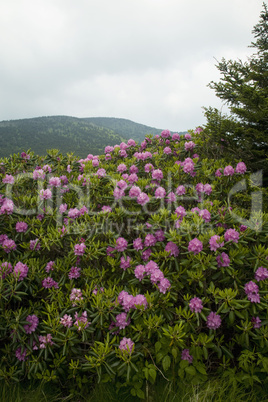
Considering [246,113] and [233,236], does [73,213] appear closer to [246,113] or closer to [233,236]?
[233,236]

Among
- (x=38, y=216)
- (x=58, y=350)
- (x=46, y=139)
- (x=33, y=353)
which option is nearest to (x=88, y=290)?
(x=58, y=350)

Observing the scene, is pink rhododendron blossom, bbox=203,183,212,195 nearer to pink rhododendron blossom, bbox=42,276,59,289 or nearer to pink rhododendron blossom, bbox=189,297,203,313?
pink rhododendron blossom, bbox=189,297,203,313

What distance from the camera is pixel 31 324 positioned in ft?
8.04

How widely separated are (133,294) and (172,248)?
1.71 ft

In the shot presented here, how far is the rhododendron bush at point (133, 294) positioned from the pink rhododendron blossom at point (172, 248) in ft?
→ 0.04

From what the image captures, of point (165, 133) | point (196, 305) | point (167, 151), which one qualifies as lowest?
point (196, 305)

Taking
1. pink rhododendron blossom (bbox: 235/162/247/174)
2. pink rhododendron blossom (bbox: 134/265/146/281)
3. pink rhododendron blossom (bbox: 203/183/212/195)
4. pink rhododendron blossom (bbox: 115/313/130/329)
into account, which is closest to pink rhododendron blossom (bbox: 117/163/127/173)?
pink rhododendron blossom (bbox: 203/183/212/195)

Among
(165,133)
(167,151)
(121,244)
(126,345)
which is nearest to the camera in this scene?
(126,345)

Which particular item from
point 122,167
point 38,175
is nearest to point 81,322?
point 38,175

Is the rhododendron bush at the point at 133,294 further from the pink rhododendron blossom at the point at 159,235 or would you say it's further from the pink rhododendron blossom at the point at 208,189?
the pink rhododendron blossom at the point at 208,189

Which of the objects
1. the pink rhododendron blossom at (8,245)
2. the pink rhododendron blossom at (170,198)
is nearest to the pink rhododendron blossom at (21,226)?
the pink rhododendron blossom at (8,245)

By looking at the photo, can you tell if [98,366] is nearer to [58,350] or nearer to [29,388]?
[58,350]

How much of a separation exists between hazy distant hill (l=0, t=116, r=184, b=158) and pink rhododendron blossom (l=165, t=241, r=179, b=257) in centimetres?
4834

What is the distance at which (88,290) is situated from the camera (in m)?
2.49
